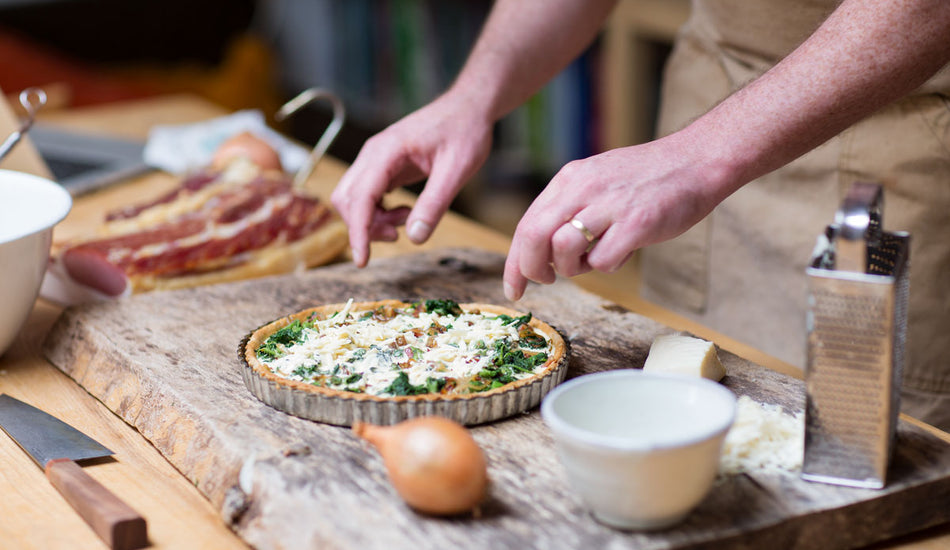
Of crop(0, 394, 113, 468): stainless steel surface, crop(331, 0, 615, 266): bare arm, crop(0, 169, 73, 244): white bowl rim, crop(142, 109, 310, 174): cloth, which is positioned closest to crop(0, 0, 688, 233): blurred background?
crop(142, 109, 310, 174): cloth

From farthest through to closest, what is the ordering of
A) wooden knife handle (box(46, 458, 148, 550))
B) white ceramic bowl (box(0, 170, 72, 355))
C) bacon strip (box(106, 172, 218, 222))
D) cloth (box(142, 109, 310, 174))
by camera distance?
cloth (box(142, 109, 310, 174))
bacon strip (box(106, 172, 218, 222))
white ceramic bowl (box(0, 170, 72, 355))
wooden knife handle (box(46, 458, 148, 550))

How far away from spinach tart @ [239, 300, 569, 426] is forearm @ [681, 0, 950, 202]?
11.9 inches

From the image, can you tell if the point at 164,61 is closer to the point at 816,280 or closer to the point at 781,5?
the point at 781,5

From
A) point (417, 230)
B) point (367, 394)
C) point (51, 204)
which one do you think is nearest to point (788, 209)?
point (417, 230)

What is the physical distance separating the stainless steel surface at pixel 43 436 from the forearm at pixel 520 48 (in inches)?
32.0

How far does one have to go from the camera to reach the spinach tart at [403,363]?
1101mm

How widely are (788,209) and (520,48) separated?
525mm

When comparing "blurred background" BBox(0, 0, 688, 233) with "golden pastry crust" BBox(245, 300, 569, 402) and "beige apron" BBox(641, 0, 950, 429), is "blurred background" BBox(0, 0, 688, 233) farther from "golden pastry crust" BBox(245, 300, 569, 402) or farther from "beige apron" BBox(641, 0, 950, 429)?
"golden pastry crust" BBox(245, 300, 569, 402)

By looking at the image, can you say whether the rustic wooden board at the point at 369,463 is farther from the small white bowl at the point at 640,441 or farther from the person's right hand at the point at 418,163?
the person's right hand at the point at 418,163

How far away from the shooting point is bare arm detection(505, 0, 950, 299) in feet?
3.53

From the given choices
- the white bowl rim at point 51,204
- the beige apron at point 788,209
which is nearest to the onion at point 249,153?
the white bowl rim at point 51,204

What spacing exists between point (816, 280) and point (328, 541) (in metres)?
0.49

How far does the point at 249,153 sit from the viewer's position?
217cm

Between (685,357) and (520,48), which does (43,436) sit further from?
(520,48)
